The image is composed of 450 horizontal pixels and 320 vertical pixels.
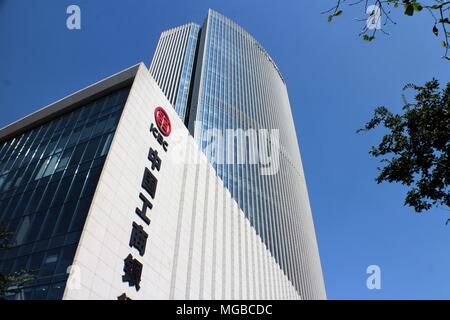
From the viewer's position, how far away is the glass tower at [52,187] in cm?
1669

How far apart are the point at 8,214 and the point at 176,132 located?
44.7ft

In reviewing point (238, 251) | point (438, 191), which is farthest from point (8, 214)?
point (438, 191)

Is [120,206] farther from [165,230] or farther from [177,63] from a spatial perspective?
[177,63]

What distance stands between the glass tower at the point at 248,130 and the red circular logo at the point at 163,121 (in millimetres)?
54725

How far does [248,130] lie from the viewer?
103 metres

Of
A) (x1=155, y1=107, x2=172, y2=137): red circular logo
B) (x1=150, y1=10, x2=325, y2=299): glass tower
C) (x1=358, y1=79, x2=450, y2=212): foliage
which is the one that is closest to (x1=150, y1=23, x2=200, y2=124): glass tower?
(x1=150, y1=10, x2=325, y2=299): glass tower

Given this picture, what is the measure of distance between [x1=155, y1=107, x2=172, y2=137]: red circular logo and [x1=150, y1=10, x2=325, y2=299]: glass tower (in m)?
54.7

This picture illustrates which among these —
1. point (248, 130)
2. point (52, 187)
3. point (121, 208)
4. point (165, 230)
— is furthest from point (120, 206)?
point (248, 130)

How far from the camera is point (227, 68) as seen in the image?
367 ft

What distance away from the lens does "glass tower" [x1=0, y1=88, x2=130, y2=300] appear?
16688 mm

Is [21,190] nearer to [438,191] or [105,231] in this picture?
[105,231]

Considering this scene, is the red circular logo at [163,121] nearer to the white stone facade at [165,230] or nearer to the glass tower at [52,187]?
the white stone facade at [165,230]

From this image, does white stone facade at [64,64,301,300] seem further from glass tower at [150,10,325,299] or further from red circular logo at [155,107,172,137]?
glass tower at [150,10,325,299]

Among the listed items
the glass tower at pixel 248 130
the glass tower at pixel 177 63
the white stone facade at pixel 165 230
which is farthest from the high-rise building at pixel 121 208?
the glass tower at pixel 177 63
